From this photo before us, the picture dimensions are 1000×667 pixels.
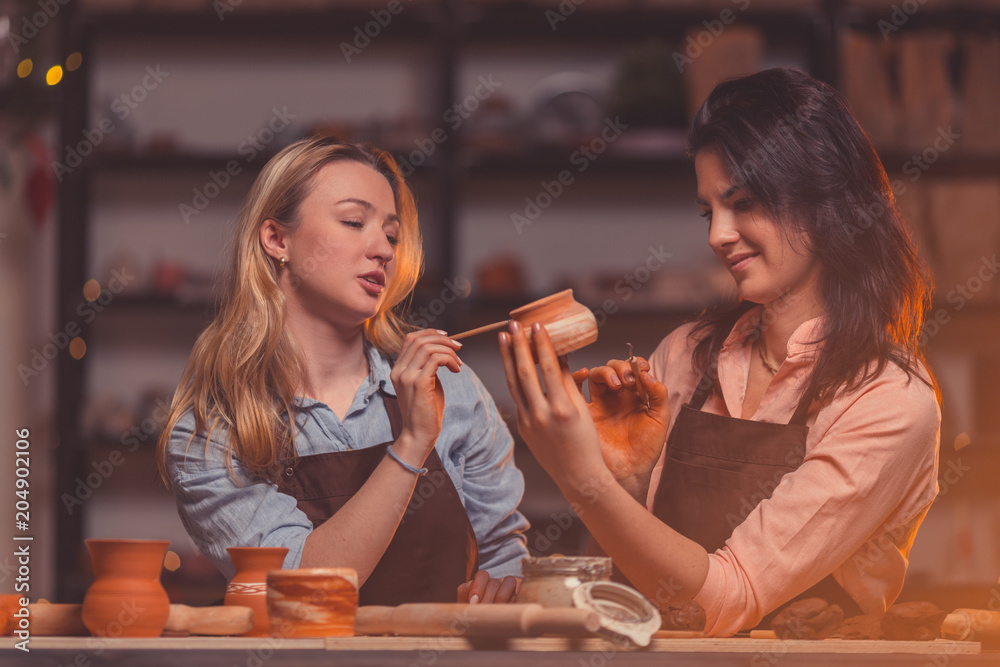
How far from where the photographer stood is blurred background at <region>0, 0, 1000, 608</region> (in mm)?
3459

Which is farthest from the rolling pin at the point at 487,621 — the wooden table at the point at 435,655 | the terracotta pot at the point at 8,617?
the terracotta pot at the point at 8,617

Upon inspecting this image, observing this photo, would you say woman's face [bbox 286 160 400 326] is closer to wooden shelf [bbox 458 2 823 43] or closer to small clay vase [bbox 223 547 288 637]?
small clay vase [bbox 223 547 288 637]

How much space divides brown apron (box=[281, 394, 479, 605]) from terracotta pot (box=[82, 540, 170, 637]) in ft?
1.52

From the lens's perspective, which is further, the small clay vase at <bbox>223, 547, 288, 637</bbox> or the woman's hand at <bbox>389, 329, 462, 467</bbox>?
the woman's hand at <bbox>389, 329, 462, 467</bbox>

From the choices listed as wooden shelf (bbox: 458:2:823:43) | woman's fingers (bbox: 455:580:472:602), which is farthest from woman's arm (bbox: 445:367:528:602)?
wooden shelf (bbox: 458:2:823:43)

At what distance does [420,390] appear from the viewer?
1.49 m

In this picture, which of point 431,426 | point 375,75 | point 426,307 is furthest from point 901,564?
point 375,75

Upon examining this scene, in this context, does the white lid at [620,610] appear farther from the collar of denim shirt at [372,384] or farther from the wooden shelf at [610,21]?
the wooden shelf at [610,21]

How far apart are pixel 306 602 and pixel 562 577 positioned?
318 mm

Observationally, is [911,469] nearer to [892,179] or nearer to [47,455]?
[892,179]

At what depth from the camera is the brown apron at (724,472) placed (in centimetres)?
154

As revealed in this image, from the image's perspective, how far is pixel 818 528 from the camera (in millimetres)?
1389

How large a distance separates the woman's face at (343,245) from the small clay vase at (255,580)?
23.5 inches

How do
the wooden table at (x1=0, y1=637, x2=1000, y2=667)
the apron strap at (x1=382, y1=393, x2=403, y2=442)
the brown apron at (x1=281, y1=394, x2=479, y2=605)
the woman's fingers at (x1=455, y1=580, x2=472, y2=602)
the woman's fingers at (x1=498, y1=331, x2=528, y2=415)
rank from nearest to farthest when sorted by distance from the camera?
the wooden table at (x1=0, y1=637, x2=1000, y2=667), the woman's fingers at (x1=498, y1=331, x2=528, y2=415), the woman's fingers at (x1=455, y1=580, x2=472, y2=602), the brown apron at (x1=281, y1=394, x2=479, y2=605), the apron strap at (x1=382, y1=393, x2=403, y2=442)
